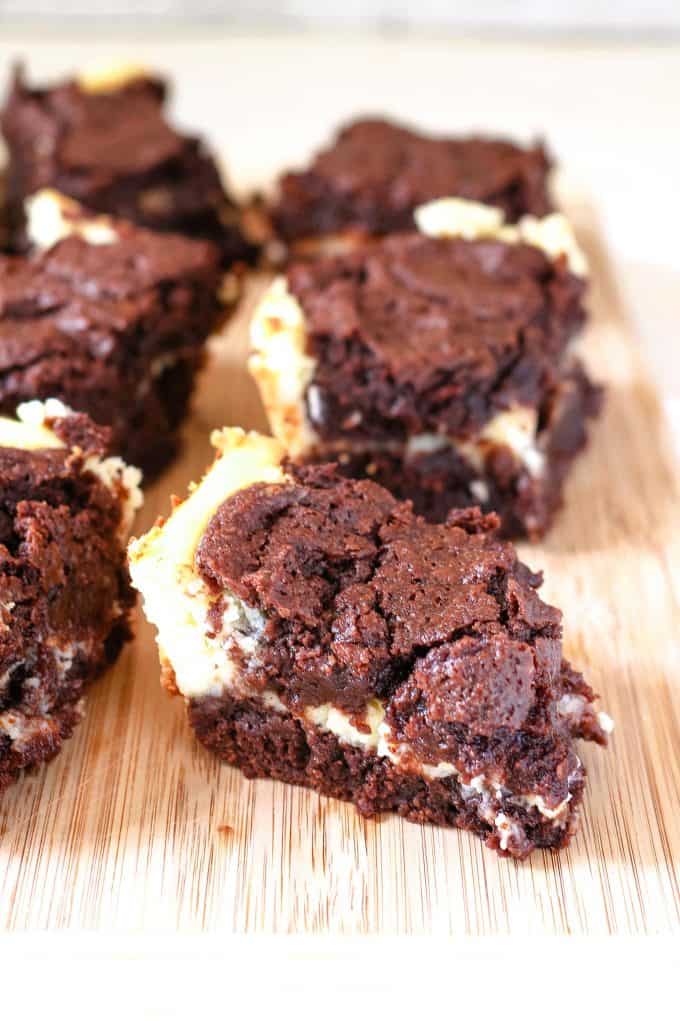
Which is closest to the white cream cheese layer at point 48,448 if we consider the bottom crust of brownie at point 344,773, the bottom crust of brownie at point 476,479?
the bottom crust of brownie at point 344,773

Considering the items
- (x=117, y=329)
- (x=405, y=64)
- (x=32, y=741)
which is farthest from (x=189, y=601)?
(x=405, y=64)

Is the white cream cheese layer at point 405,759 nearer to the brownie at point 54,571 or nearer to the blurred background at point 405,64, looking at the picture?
the brownie at point 54,571

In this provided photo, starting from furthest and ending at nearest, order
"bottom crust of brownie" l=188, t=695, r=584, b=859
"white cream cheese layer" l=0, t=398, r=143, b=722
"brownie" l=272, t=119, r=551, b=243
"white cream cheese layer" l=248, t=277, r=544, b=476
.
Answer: "brownie" l=272, t=119, r=551, b=243 → "white cream cheese layer" l=248, t=277, r=544, b=476 → "white cream cheese layer" l=0, t=398, r=143, b=722 → "bottom crust of brownie" l=188, t=695, r=584, b=859

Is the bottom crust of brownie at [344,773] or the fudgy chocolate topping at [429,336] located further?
the fudgy chocolate topping at [429,336]

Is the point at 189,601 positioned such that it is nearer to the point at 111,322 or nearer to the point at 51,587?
the point at 51,587

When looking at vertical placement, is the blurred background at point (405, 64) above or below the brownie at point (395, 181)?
below

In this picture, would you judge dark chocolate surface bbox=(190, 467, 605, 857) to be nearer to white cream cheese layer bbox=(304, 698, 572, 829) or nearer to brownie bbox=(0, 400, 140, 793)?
white cream cheese layer bbox=(304, 698, 572, 829)

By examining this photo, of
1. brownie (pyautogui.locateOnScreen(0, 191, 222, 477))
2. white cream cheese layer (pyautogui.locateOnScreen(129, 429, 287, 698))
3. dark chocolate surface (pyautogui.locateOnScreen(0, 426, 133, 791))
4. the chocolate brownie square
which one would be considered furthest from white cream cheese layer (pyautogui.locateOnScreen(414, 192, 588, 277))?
dark chocolate surface (pyautogui.locateOnScreen(0, 426, 133, 791))
